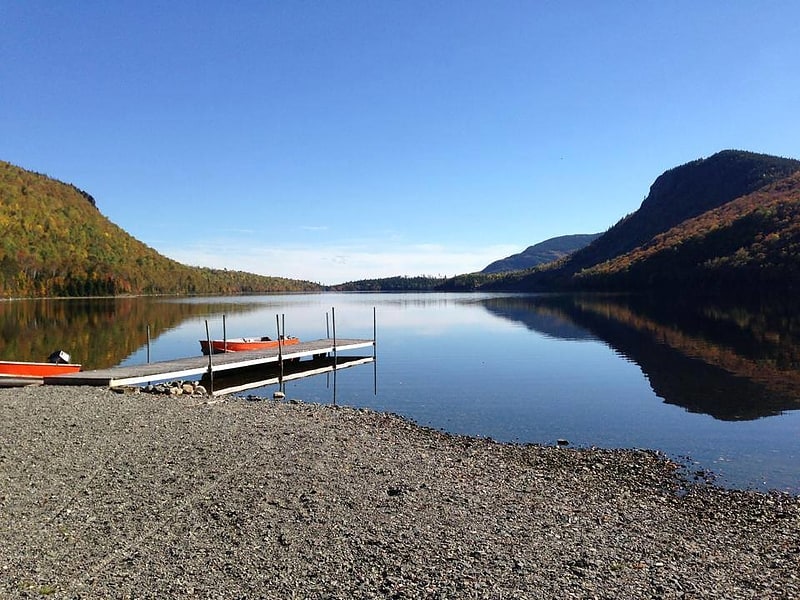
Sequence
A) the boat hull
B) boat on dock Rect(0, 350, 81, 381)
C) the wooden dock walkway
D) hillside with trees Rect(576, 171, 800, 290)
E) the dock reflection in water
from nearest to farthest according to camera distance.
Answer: the wooden dock walkway
boat on dock Rect(0, 350, 81, 381)
the boat hull
the dock reflection in water
hillside with trees Rect(576, 171, 800, 290)

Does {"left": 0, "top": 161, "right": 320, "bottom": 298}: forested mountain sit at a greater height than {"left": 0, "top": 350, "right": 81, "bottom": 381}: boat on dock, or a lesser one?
greater

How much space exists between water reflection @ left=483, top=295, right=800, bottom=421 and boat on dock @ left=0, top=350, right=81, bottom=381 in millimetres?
25258

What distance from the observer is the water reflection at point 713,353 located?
75.6ft

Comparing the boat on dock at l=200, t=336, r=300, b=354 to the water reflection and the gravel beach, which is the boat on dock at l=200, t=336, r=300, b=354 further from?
the water reflection

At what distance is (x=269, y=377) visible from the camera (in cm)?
3023

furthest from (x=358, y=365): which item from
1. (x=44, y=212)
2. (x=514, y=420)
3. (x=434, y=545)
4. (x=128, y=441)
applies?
(x=44, y=212)

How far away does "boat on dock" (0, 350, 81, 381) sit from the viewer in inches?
888

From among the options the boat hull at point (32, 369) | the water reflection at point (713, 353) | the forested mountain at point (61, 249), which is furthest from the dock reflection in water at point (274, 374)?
the forested mountain at point (61, 249)

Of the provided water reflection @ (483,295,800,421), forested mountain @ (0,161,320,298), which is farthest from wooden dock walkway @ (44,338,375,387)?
forested mountain @ (0,161,320,298)

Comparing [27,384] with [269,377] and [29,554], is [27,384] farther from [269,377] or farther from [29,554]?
[29,554]

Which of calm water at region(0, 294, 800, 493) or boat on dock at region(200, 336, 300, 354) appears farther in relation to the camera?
boat on dock at region(200, 336, 300, 354)

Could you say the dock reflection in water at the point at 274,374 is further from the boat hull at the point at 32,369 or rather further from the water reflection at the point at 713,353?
the water reflection at the point at 713,353

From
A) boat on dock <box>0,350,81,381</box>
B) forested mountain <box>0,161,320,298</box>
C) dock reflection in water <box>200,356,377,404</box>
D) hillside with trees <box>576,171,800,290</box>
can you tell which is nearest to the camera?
boat on dock <box>0,350,81,381</box>

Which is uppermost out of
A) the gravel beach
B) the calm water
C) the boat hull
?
the boat hull
